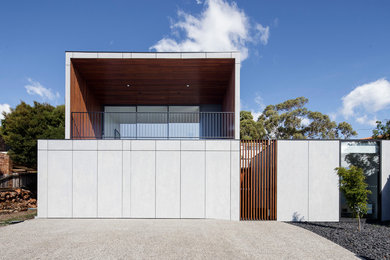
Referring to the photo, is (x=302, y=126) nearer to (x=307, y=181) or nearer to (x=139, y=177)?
(x=307, y=181)

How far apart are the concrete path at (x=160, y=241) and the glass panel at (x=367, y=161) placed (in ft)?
10.7

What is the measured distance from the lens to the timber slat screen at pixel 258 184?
6918 millimetres

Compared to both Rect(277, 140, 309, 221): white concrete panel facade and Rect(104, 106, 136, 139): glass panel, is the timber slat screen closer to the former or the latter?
Rect(277, 140, 309, 221): white concrete panel facade

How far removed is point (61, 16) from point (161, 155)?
26.2 ft

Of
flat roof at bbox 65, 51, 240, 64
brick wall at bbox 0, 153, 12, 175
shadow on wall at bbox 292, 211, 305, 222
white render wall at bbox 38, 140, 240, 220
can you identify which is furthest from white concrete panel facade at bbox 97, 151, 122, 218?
brick wall at bbox 0, 153, 12, 175

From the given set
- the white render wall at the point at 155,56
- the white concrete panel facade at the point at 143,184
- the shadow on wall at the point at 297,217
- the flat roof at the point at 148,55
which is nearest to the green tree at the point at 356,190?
the shadow on wall at the point at 297,217

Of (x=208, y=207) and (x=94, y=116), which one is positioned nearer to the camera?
(x=208, y=207)

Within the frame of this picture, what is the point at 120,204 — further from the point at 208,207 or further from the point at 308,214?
the point at 308,214

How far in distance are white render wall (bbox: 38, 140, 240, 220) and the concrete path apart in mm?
454

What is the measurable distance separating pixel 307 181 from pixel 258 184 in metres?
1.71

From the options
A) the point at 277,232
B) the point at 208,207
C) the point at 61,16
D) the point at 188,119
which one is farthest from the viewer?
the point at 188,119

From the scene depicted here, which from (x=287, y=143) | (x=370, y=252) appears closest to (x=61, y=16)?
(x=287, y=143)

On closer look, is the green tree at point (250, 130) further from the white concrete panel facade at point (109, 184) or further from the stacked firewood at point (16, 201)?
the stacked firewood at point (16, 201)

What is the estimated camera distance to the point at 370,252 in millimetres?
4434
